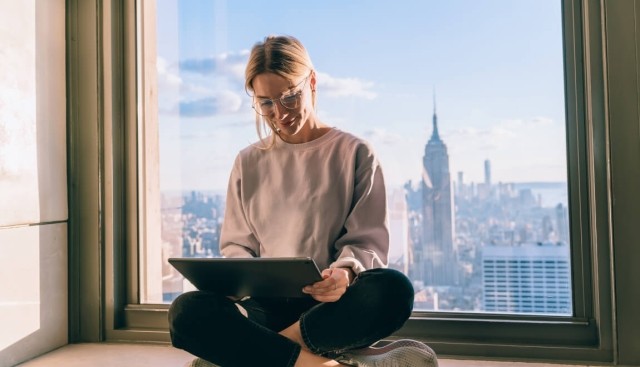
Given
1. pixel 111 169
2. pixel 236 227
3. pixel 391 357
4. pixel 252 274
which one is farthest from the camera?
pixel 111 169

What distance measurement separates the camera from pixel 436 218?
1.82 meters

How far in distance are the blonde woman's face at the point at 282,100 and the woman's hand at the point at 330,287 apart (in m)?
0.39

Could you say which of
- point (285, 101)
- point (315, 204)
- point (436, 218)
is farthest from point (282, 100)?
point (436, 218)

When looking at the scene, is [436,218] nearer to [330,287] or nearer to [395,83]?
[395,83]

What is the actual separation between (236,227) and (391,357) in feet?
1.74

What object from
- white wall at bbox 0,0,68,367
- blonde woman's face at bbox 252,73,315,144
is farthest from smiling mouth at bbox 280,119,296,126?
white wall at bbox 0,0,68,367

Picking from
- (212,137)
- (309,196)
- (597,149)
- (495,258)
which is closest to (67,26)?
(212,137)

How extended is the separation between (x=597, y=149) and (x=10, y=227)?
1.56 m

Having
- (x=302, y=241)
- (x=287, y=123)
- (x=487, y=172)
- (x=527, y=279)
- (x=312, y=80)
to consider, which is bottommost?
(x=527, y=279)

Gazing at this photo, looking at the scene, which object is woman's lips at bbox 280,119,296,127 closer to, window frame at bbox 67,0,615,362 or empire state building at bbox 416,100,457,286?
empire state building at bbox 416,100,457,286

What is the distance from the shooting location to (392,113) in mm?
1864

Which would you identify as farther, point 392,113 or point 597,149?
point 392,113

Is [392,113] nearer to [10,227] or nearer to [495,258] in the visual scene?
[495,258]

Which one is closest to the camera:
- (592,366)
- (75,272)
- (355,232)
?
(355,232)
